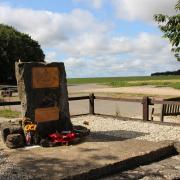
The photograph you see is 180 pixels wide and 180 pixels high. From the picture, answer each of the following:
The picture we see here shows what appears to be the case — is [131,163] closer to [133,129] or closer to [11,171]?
[11,171]

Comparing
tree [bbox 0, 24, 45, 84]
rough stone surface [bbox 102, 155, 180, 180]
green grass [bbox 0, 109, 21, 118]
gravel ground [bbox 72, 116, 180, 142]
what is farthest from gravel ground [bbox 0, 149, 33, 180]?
tree [bbox 0, 24, 45, 84]

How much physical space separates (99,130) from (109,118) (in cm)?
291

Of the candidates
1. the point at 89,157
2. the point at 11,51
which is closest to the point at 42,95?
the point at 89,157

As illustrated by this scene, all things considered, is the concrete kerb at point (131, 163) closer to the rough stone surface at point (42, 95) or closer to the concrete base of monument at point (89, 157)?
the concrete base of monument at point (89, 157)

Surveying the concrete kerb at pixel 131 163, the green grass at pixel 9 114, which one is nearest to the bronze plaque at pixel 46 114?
the concrete kerb at pixel 131 163

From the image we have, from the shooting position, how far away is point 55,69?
37.3 feet

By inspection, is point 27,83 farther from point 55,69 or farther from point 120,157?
point 120,157

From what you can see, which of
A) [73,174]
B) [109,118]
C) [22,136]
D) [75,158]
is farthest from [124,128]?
[73,174]

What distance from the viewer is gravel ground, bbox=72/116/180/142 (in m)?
12.0

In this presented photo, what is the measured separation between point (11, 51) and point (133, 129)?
50571 millimetres

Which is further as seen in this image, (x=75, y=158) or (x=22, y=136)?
(x=22, y=136)

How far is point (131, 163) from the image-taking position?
909 centimetres

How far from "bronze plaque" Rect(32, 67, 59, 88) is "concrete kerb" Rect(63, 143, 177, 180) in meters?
3.01

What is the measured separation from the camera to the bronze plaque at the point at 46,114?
11.0 metres
